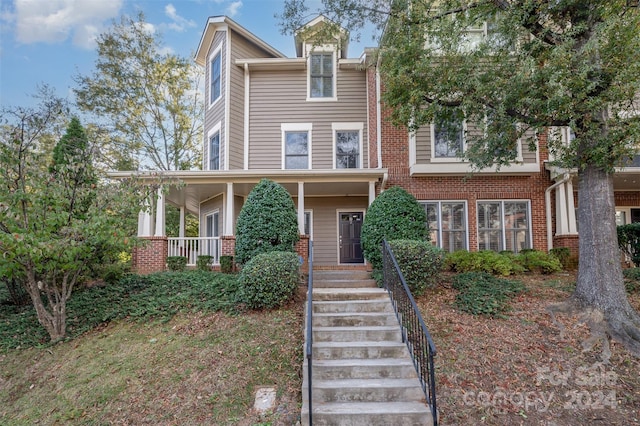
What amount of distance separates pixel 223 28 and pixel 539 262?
39.9 feet

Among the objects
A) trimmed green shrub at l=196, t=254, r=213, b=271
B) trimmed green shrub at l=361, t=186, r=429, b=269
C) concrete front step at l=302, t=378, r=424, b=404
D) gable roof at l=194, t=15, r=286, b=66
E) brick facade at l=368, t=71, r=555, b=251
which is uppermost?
gable roof at l=194, t=15, r=286, b=66

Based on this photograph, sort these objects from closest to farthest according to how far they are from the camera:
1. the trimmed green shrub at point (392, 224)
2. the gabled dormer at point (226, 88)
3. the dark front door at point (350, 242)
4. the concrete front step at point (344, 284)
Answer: the concrete front step at point (344, 284) → the trimmed green shrub at point (392, 224) → the dark front door at point (350, 242) → the gabled dormer at point (226, 88)

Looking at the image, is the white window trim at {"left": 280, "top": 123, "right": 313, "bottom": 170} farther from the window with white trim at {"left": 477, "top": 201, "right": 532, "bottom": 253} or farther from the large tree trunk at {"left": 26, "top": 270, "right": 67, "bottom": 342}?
the large tree trunk at {"left": 26, "top": 270, "right": 67, "bottom": 342}

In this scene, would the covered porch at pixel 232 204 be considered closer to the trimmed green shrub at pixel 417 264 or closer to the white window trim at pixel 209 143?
the white window trim at pixel 209 143

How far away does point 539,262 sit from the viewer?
29.6 ft

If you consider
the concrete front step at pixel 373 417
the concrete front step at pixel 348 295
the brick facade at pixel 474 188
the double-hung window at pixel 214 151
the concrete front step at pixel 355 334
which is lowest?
the concrete front step at pixel 373 417

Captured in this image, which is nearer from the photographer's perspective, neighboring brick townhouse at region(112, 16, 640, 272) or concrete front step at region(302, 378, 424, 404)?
concrete front step at region(302, 378, 424, 404)

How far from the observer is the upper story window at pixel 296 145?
40.2 feet

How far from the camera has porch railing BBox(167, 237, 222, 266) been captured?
10.7 m

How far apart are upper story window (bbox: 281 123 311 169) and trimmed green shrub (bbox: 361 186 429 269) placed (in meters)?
4.41

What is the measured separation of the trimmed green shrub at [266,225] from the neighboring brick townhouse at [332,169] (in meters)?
1.26

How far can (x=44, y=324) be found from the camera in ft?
20.7

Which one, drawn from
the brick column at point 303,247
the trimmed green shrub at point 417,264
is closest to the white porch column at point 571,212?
the trimmed green shrub at point 417,264

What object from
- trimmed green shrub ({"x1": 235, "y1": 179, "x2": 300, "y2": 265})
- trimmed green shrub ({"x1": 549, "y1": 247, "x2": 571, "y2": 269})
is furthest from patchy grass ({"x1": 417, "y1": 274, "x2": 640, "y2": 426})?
trimmed green shrub ({"x1": 549, "y1": 247, "x2": 571, "y2": 269})
